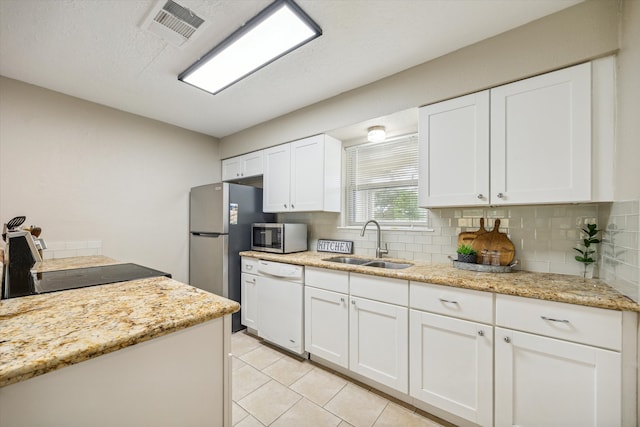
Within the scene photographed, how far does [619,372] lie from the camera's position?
1149 millimetres

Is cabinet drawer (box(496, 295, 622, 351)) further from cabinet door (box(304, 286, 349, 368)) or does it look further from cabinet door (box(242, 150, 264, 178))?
cabinet door (box(242, 150, 264, 178))

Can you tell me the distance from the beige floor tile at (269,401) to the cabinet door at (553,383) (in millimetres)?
1244

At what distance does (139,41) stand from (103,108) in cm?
138

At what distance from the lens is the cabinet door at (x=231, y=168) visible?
11.2 ft

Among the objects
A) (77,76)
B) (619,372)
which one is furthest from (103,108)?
(619,372)

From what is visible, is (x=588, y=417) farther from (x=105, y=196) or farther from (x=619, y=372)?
(x=105, y=196)

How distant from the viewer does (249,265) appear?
275 centimetres

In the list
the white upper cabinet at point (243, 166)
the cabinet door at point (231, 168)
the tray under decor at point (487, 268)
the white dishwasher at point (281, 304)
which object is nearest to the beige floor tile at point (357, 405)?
the white dishwasher at point (281, 304)

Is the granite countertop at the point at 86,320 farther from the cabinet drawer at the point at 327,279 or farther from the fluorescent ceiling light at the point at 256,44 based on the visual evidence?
the fluorescent ceiling light at the point at 256,44

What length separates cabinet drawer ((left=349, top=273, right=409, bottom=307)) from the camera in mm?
1717

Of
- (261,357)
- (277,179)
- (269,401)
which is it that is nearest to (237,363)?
(261,357)

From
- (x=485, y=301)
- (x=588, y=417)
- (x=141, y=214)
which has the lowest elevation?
(x=588, y=417)

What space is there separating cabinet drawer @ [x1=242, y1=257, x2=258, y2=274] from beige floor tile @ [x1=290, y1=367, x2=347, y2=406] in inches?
42.5

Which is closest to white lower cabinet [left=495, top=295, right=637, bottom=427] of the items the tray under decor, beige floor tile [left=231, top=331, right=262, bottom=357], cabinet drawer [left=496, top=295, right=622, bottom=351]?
cabinet drawer [left=496, top=295, right=622, bottom=351]
